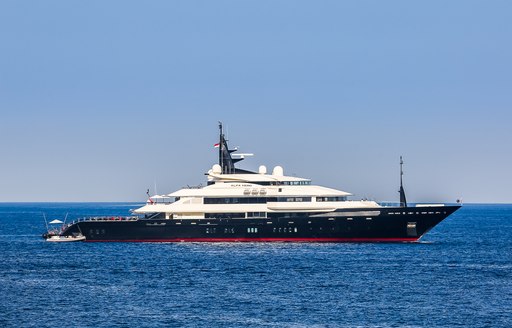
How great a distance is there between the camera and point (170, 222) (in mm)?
112750

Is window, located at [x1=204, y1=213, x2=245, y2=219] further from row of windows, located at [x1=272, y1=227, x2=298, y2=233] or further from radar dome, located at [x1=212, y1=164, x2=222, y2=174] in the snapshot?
radar dome, located at [x1=212, y1=164, x2=222, y2=174]

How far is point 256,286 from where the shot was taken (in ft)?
244

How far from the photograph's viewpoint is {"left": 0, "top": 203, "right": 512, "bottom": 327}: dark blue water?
2373 inches

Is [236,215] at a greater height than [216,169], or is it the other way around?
[216,169]

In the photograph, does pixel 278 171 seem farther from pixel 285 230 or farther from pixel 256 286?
pixel 256 286

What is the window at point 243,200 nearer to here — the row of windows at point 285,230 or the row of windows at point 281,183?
the row of windows at point 281,183

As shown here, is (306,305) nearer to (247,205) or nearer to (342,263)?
(342,263)

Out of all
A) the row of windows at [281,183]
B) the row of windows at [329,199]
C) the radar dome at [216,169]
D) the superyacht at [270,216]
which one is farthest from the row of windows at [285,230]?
the radar dome at [216,169]

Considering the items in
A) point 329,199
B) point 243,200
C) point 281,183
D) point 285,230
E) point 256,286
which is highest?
point 281,183

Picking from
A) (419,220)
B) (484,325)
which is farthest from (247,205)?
(484,325)

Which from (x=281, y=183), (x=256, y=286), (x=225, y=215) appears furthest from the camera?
(x=281, y=183)

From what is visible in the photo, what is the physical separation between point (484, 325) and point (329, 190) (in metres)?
54.7

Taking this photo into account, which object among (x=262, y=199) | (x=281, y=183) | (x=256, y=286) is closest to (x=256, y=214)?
(x=262, y=199)

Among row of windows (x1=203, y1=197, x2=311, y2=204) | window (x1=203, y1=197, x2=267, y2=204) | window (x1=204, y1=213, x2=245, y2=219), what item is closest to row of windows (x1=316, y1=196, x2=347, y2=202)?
row of windows (x1=203, y1=197, x2=311, y2=204)
